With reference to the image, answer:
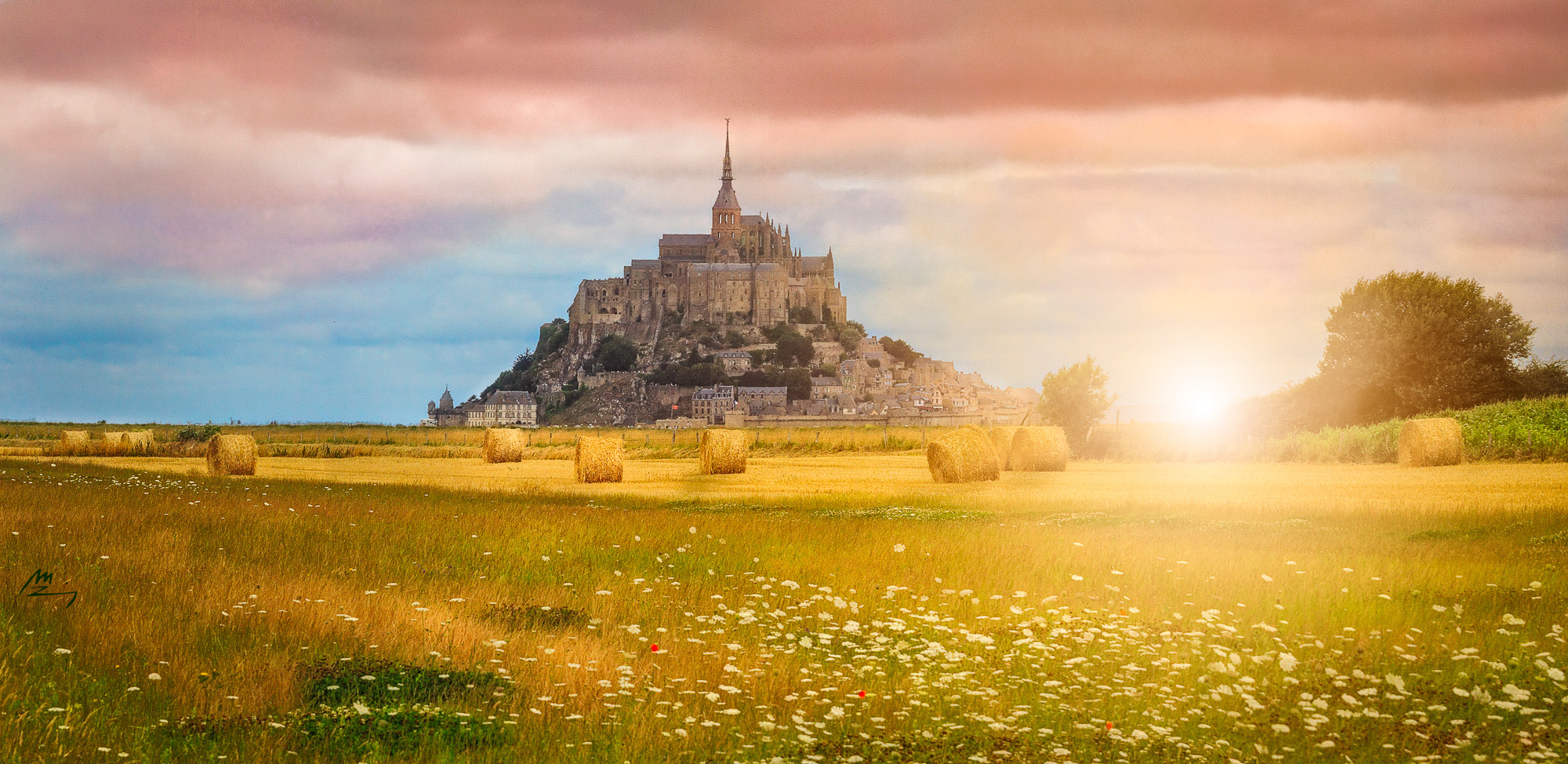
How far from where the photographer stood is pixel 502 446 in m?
56.7

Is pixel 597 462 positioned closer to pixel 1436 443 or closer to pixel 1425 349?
pixel 1436 443

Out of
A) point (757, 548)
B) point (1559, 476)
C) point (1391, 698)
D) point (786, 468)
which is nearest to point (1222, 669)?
point (1391, 698)

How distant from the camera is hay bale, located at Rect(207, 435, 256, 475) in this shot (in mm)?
42031

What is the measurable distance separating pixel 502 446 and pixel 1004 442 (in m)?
24.5

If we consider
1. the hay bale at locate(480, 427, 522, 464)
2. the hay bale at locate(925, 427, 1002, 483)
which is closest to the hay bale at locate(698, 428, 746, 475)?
the hay bale at locate(925, 427, 1002, 483)

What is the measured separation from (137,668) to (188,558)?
654 centimetres

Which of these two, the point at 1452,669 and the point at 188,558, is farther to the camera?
the point at 188,558

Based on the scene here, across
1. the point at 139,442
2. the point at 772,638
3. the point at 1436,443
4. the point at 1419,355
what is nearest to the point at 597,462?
the point at 1436,443

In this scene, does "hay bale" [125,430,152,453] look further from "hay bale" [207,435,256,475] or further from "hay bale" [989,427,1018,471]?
"hay bale" [989,427,1018,471]

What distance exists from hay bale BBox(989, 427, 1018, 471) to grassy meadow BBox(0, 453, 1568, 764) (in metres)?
23.0

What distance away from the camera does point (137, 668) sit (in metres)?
10.2

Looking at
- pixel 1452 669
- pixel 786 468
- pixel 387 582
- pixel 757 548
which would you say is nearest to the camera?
pixel 1452 669

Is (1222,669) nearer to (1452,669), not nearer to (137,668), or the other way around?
(1452,669)

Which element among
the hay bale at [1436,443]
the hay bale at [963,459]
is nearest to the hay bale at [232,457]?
the hay bale at [963,459]
